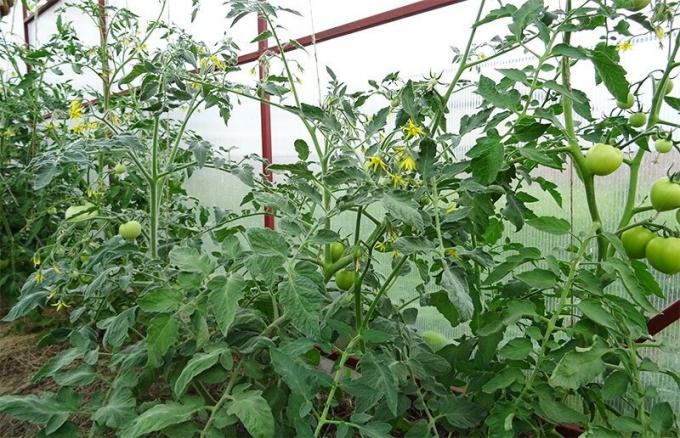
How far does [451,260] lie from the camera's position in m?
0.70

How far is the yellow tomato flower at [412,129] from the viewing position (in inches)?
31.4

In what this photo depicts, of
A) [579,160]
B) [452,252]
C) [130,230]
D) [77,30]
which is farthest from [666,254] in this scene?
[77,30]

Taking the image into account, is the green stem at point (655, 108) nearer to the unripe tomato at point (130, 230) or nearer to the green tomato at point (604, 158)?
the green tomato at point (604, 158)

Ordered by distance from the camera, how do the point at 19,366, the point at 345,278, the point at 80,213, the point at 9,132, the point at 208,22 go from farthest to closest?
the point at 208,22, the point at 9,132, the point at 19,366, the point at 80,213, the point at 345,278

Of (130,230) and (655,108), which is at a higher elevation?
(655,108)

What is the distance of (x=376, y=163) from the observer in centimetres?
79

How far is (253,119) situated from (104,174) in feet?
2.78

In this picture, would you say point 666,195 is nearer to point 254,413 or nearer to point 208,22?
point 254,413

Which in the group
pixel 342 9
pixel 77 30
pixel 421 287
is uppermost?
pixel 77 30

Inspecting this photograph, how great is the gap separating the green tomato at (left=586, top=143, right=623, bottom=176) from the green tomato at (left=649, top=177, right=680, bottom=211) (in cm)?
7

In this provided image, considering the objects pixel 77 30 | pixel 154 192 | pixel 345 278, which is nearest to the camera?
pixel 345 278

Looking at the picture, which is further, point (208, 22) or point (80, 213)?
point (208, 22)

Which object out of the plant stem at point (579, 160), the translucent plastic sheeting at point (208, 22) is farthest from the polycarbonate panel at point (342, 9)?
the plant stem at point (579, 160)

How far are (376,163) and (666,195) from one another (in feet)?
1.38
